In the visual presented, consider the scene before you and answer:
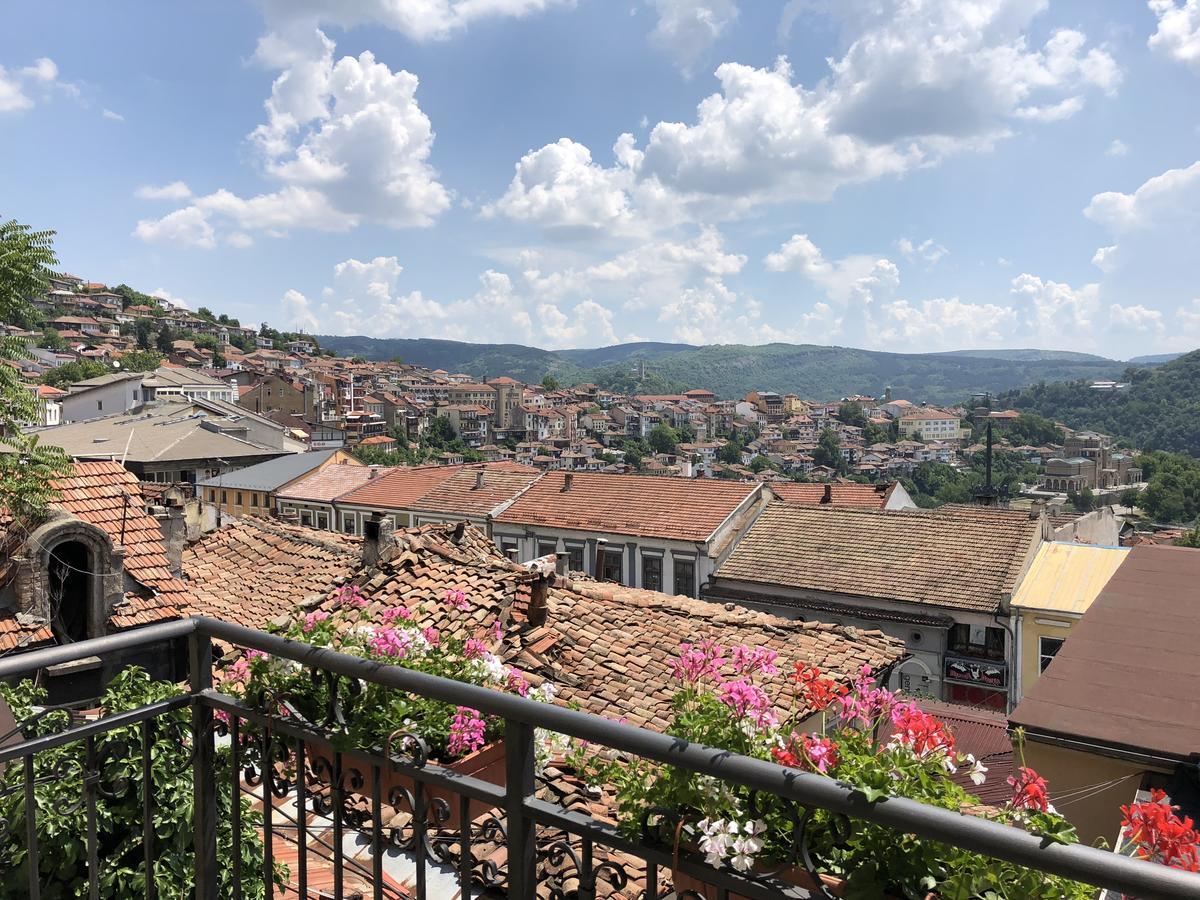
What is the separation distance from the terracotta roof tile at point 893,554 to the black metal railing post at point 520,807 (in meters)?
20.3

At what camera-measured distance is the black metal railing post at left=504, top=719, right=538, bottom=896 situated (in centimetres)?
178

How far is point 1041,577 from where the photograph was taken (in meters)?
20.3

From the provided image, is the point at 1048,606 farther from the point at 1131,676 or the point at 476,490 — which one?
the point at 476,490

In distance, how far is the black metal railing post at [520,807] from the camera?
1775 millimetres

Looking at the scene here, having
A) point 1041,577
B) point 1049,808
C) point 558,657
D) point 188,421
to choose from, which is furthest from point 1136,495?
point 1049,808

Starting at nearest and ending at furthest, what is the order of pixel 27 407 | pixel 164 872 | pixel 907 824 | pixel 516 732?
pixel 907 824 < pixel 516 732 < pixel 164 872 < pixel 27 407

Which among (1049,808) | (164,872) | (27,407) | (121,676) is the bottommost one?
(164,872)

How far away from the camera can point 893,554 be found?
22312 mm

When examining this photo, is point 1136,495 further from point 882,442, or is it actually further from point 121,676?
point 121,676

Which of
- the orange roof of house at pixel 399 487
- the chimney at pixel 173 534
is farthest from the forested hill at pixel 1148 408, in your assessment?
the chimney at pixel 173 534

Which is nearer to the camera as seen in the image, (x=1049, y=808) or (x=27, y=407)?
(x=1049, y=808)

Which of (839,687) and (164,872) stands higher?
(839,687)

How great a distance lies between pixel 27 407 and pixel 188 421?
45.2 metres

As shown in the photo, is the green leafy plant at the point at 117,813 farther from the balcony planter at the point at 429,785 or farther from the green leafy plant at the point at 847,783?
the green leafy plant at the point at 847,783
